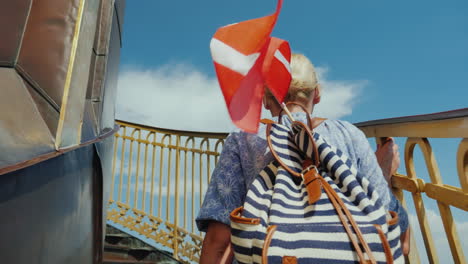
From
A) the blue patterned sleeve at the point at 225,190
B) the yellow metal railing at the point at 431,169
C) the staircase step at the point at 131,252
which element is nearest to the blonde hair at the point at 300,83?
the blue patterned sleeve at the point at 225,190

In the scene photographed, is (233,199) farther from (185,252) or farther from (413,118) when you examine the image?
(185,252)

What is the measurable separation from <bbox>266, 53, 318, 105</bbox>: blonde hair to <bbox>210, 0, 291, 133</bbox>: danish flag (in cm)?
15

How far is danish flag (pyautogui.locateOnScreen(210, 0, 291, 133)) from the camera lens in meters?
0.90

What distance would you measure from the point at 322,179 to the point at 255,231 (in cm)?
23

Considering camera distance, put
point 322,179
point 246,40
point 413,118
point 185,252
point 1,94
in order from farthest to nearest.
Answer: point 185,252 < point 413,118 < point 246,40 < point 322,179 < point 1,94

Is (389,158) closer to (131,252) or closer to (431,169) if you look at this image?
(431,169)

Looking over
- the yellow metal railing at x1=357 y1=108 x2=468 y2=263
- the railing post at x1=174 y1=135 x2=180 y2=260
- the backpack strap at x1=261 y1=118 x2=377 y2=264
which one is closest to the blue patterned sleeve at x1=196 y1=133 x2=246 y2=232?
the backpack strap at x1=261 y1=118 x2=377 y2=264

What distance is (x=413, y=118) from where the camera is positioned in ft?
4.50

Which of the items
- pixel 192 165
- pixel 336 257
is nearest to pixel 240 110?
pixel 336 257

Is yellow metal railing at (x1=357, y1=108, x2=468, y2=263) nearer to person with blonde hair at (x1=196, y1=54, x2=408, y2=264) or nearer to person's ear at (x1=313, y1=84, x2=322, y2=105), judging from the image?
person with blonde hair at (x1=196, y1=54, x2=408, y2=264)

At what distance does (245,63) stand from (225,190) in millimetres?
426

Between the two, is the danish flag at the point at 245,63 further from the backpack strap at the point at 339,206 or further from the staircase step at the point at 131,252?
the staircase step at the point at 131,252

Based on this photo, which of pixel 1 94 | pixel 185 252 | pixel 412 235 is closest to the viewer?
pixel 1 94

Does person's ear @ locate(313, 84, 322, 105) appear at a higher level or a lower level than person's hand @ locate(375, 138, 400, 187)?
higher
